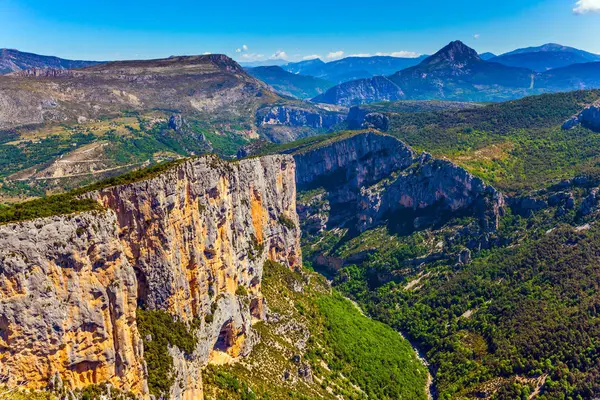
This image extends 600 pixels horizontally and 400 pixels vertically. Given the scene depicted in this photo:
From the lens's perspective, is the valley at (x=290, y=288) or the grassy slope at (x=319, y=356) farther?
the grassy slope at (x=319, y=356)

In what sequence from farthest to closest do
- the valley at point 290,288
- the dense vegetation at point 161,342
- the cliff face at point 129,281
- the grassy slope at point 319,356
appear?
the grassy slope at point 319,356
the dense vegetation at point 161,342
the valley at point 290,288
the cliff face at point 129,281

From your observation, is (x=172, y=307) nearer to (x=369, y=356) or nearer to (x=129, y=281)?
(x=129, y=281)

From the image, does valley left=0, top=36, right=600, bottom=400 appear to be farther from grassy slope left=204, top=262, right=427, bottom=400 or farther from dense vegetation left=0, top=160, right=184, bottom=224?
grassy slope left=204, top=262, right=427, bottom=400

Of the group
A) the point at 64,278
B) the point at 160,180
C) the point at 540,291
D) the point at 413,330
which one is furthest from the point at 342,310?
the point at 64,278

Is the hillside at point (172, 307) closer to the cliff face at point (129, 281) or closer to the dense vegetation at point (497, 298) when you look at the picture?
the cliff face at point (129, 281)

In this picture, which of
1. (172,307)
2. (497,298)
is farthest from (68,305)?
(497,298)

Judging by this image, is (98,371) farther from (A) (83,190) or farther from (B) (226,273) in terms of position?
(B) (226,273)

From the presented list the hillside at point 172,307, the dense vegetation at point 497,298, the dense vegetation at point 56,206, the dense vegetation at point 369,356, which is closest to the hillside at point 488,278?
the dense vegetation at point 497,298
